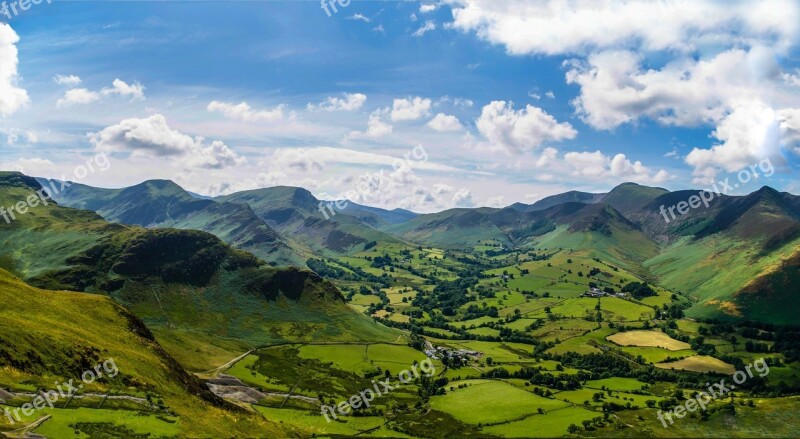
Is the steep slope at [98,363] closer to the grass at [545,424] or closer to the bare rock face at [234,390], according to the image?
the bare rock face at [234,390]

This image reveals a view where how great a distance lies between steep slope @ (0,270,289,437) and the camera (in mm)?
85562

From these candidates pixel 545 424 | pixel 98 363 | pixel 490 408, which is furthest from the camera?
pixel 490 408

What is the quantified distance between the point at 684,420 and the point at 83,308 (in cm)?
20149

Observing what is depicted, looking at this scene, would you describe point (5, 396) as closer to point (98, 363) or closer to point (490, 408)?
point (98, 363)

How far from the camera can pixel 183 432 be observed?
293ft

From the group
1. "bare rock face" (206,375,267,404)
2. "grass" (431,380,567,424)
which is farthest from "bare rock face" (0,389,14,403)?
"grass" (431,380,567,424)

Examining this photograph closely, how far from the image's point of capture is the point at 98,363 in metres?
103

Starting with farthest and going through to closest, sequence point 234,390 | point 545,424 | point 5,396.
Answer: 1. point 234,390
2. point 545,424
3. point 5,396

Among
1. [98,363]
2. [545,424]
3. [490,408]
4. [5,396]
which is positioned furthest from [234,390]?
[545,424]

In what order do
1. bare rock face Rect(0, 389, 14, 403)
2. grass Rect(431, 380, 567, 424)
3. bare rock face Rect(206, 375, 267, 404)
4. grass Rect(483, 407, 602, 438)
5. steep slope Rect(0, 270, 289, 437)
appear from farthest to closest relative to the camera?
grass Rect(431, 380, 567, 424), bare rock face Rect(206, 375, 267, 404), grass Rect(483, 407, 602, 438), steep slope Rect(0, 270, 289, 437), bare rock face Rect(0, 389, 14, 403)

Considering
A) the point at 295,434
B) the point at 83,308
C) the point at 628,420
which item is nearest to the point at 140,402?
the point at 295,434

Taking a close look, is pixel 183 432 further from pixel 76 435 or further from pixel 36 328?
pixel 36 328

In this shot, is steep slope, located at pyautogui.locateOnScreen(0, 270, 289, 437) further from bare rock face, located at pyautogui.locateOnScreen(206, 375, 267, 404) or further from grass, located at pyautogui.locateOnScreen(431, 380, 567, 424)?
grass, located at pyautogui.locateOnScreen(431, 380, 567, 424)

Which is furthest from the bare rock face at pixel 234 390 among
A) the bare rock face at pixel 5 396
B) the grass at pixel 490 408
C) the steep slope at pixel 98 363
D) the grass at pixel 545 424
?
the bare rock face at pixel 5 396
